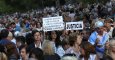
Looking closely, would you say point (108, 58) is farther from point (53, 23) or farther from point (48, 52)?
point (53, 23)

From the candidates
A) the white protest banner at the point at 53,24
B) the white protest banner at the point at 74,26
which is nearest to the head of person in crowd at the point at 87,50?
the white protest banner at the point at 53,24

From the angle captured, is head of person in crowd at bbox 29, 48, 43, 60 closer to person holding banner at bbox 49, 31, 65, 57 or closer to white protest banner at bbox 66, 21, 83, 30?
person holding banner at bbox 49, 31, 65, 57

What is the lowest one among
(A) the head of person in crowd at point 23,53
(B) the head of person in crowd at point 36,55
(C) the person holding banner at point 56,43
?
(C) the person holding banner at point 56,43

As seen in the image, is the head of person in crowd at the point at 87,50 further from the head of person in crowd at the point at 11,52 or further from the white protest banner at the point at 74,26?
the white protest banner at the point at 74,26

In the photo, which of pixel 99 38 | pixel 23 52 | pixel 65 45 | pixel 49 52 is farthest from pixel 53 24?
pixel 49 52

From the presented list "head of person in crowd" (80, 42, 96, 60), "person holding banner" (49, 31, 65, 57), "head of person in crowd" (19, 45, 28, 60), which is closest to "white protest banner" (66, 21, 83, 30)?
"person holding banner" (49, 31, 65, 57)

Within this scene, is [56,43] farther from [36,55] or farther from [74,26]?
[36,55]

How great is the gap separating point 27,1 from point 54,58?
66.8 meters

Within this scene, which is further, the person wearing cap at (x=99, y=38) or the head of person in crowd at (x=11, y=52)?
the person wearing cap at (x=99, y=38)

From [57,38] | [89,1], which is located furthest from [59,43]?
[89,1]

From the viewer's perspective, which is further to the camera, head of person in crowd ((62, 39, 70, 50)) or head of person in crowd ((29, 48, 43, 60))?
head of person in crowd ((62, 39, 70, 50))

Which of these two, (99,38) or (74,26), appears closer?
(99,38)

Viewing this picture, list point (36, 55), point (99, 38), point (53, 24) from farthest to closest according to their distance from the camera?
point (53, 24) < point (99, 38) < point (36, 55)

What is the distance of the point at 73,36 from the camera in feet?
30.6
